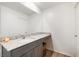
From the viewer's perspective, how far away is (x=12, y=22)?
183 centimetres

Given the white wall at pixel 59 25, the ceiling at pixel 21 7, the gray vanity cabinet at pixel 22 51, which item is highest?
the ceiling at pixel 21 7

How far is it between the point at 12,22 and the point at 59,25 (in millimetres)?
1613

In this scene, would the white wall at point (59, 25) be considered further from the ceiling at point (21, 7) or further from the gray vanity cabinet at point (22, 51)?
the gray vanity cabinet at point (22, 51)

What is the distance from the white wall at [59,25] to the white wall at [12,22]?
0.26 m

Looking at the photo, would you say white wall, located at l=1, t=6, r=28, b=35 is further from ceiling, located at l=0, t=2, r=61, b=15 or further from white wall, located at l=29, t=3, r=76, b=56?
white wall, located at l=29, t=3, r=76, b=56

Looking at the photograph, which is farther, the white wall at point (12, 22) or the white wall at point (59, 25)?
the white wall at point (59, 25)

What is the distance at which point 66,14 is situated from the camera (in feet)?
8.16

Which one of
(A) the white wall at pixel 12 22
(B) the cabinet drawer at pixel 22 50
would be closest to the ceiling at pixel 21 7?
(A) the white wall at pixel 12 22

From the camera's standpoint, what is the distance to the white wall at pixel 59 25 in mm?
2385

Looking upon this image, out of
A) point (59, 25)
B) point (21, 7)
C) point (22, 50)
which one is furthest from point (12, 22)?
point (59, 25)

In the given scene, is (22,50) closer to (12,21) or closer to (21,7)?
(12,21)

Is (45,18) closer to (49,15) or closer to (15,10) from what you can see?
(49,15)

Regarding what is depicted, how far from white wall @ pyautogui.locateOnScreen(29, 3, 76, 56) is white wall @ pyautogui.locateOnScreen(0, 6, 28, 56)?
0.84 ft

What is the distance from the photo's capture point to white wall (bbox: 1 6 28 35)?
1689 mm
